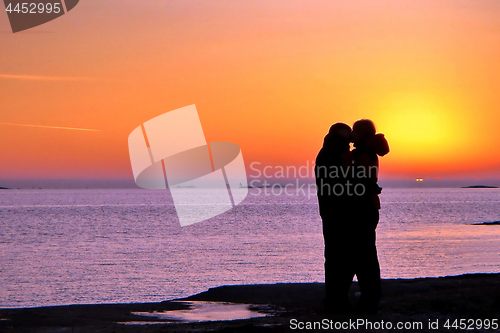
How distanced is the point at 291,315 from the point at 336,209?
2.03 meters

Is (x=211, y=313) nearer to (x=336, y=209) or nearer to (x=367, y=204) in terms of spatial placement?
(x=336, y=209)

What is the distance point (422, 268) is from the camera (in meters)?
22.7

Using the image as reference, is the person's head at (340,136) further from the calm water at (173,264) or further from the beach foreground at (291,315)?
the calm water at (173,264)

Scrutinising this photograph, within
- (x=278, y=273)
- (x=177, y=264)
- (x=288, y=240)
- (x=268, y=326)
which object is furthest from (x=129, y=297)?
(x=288, y=240)

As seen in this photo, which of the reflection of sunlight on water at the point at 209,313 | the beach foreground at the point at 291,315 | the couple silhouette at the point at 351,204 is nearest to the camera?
the beach foreground at the point at 291,315

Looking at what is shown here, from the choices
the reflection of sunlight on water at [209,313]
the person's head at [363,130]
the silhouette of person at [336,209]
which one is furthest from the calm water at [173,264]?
the person's head at [363,130]

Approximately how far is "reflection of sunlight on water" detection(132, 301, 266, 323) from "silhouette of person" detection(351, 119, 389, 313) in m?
2.55

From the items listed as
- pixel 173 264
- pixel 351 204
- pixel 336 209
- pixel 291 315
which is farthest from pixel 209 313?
pixel 173 264

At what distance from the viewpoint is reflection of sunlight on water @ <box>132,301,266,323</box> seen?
29.6 feet

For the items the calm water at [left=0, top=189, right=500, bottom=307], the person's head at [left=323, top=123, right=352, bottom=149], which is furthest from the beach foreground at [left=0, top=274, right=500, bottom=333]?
the calm water at [left=0, top=189, right=500, bottom=307]

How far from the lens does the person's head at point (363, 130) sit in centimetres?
678

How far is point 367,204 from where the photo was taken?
6812 mm

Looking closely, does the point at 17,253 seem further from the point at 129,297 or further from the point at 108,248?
the point at 129,297

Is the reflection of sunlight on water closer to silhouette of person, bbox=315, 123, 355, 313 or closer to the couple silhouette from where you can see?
silhouette of person, bbox=315, 123, 355, 313
